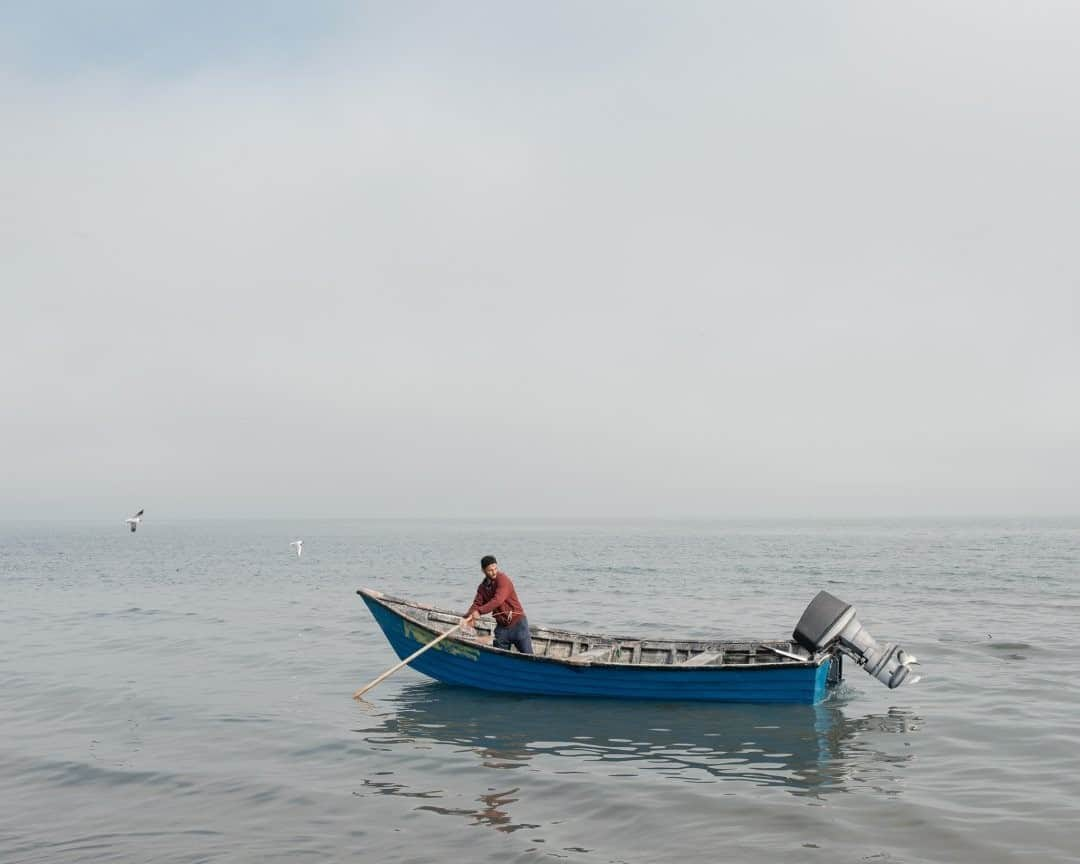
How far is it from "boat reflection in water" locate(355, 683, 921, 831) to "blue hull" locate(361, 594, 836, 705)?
203 millimetres

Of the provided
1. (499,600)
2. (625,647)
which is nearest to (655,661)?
(625,647)

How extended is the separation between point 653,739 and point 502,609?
12.6ft

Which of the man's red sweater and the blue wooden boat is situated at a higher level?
the man's red sweater

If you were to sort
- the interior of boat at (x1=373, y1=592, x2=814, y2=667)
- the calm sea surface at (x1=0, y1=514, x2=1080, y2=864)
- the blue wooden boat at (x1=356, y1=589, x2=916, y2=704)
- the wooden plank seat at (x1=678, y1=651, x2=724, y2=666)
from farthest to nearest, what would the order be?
the interior of boat at (x1=373, y1=592, x2=814, y2=667) → the wooden plank seat at (x1=678, y1=651, x2=724, y2=666) → the blue wooden boat at (x1=356, y1=589, x2=916, y2=704) → the calm sea surface at (x1=0, y1=514, x2=1080, y2=864)

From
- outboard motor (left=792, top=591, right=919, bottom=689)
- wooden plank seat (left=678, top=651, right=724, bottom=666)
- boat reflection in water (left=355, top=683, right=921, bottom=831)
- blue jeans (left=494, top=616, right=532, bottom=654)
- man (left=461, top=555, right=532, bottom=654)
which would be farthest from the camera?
blue jeans (left=494, top=616, right=532, bottom=654)

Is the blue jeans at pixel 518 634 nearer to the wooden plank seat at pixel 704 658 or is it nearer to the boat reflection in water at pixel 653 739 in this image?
the boat reflection in water at pixel 653 739

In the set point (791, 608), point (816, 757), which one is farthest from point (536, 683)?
point (791, 608)

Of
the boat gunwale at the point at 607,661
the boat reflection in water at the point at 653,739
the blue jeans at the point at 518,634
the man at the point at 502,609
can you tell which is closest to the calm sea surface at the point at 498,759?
the boat reflection in water at the point at 653,739

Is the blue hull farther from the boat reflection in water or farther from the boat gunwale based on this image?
the boat reflection in water

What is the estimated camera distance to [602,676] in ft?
51.8

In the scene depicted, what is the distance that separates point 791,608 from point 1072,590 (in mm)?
12238

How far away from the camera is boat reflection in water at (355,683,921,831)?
11781 millimetres

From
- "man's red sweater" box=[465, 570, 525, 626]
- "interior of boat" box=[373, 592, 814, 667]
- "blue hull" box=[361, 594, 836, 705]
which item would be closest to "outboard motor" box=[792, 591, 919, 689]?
"blue hull" box=[361, 594, 836, 705]

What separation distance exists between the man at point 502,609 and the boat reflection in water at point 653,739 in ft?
3.42
